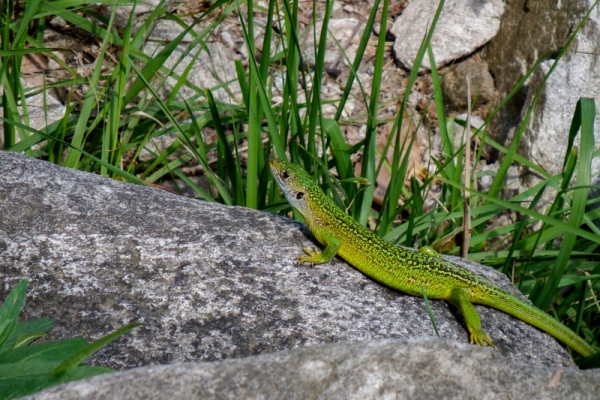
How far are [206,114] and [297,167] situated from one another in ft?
6.26

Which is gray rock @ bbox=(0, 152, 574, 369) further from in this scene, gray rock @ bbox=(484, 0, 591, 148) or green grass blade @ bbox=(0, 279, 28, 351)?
gray rock @ bbox=(484, 0, 591, 148)

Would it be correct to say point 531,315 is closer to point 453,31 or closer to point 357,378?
point 357,378

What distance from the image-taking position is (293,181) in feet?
14.5

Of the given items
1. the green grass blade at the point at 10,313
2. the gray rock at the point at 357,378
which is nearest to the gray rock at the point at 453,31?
the gray rock at the point at 357,378

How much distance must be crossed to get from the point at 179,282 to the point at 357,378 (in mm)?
1665

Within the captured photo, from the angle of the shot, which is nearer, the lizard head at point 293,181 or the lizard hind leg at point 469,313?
the lizard hind leg at point 469,313

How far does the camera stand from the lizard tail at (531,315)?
3.66 m

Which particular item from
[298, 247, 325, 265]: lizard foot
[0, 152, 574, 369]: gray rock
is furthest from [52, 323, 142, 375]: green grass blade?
[298, 247, 325, 265]: lizard foot

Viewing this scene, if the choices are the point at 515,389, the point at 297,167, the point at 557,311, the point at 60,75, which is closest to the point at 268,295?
the point at 297,167

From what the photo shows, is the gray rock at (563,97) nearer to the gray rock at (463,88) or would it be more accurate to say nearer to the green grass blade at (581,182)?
the gray rock at (463,88)

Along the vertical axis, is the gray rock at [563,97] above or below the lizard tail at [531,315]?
above

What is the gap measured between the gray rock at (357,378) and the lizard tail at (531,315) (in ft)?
5.75

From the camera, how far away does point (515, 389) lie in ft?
6.04

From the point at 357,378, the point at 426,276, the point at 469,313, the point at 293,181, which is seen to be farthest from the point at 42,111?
the point at 357,378
